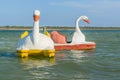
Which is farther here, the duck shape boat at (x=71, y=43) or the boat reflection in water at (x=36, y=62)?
the duck shape boat at (x=71, y=43)

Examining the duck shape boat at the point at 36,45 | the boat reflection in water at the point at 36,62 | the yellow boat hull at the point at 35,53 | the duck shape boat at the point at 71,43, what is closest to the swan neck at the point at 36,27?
the duck shape boat at the point at 36,45

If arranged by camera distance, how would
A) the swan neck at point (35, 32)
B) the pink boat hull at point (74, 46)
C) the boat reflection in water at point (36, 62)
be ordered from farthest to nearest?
the pink boat hull at point (74, 46) < the swan neck at point (35, 32) < the boat reflection in water at point (36, 62)

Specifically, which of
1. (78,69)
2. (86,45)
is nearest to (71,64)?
(78,69)

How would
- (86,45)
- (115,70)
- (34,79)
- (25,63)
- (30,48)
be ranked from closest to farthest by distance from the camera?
(34,79) → (115,70) → (25,63) → (30,48) → (86,45)

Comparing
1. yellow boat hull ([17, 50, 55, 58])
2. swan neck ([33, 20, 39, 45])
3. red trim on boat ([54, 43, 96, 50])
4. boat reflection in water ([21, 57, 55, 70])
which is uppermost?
swan neck ([33, 20, 39, 45])

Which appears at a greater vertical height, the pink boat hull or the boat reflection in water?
the pink boat hull

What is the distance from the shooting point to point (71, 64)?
15.6m

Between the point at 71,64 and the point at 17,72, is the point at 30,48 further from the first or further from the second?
the point at 17,72

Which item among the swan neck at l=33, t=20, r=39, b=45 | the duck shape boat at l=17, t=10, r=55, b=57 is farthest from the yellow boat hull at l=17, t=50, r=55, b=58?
the swan neck at l=33, t=20, r=39, b=45

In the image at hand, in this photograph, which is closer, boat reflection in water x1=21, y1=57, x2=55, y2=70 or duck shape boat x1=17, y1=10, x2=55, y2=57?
boat reflection in water x1=21, y1=57, x2=55, y2=70

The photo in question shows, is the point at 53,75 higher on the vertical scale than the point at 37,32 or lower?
lower

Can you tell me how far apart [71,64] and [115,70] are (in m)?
2.29
